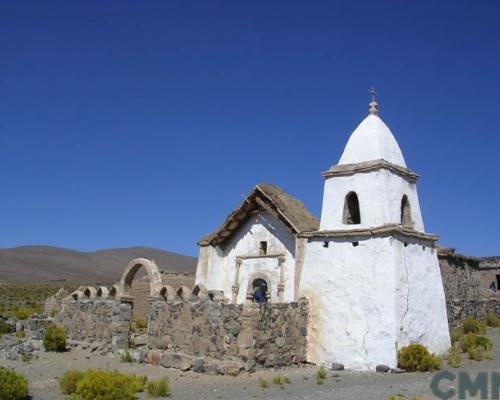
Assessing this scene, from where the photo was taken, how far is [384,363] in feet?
44.1

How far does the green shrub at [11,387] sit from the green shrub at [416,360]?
8455 millimetres

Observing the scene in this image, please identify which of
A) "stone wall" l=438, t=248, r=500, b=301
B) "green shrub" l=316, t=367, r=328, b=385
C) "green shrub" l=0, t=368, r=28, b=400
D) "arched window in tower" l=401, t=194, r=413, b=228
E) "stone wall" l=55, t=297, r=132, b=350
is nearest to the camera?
"green shrub" l=0, t=368, r=28, b=400

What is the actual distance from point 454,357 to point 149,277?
31.1 feet

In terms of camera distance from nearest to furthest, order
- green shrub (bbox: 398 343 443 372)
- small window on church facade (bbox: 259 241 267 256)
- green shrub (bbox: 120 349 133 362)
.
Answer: green shrub (bbox: 398 343 443 372) < green shrub (bbox: 120 349 133 362) < small window on church facade (bbox: 259 241 267 256)

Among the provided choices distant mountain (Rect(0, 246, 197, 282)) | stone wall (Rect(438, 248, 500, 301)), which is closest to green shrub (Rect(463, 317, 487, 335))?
stone wall (Rect(438, 248, 500, 301))

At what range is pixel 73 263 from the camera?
91625 millimetres

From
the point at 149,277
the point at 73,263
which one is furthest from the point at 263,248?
the point at 73,263

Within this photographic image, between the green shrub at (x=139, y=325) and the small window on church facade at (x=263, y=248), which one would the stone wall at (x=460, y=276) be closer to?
the small window on church facade at (x=263, y=248)

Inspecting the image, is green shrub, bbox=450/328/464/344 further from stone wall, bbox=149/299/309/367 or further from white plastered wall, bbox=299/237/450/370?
stone wall, bbox=149/299/309/367

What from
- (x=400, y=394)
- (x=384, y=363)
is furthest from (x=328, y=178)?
(x=400, y=394)

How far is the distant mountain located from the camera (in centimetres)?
7838

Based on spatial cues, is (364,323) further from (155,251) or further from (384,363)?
(155,251)

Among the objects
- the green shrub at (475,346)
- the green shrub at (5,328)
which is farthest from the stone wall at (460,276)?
the green shrub at (5,328)

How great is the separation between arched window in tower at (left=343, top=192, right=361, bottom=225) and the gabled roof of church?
113cm
